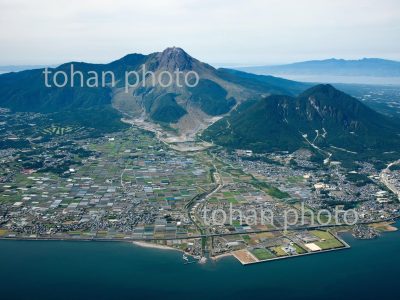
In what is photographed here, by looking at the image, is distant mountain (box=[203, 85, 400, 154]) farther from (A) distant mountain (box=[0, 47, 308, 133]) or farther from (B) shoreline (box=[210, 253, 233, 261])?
(B) shoreline (box=[210, 253, 233, 261])

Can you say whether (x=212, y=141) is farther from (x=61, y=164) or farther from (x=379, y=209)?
(x=379, y=209)

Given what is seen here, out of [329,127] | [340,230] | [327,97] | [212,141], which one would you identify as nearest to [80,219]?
[340,230]

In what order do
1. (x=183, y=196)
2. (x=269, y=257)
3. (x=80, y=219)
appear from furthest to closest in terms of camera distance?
1. (x=183, y=196)
2. (x=80, y=219)
3. (x=269, y=257)

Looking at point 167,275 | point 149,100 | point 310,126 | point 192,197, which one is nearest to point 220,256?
point 167,275

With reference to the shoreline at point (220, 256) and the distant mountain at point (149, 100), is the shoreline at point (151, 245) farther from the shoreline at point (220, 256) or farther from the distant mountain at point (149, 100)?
the distant mountain at point (149, 100)

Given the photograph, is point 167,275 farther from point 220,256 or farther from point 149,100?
point 149,100

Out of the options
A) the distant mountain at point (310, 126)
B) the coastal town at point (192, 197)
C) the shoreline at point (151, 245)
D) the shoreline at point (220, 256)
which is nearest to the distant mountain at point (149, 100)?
the distant mountain at point (310, 126)
